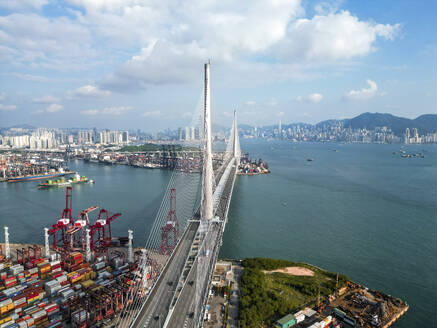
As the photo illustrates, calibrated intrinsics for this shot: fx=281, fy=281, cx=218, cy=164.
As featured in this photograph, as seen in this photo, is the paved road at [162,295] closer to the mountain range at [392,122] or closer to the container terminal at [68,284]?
the container terminal at [68,284]

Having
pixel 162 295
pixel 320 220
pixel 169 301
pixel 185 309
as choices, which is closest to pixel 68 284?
pixel 162 295

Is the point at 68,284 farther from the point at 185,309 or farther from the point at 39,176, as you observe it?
the point at 39,176

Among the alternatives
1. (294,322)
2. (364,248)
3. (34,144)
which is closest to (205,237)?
(294,322)

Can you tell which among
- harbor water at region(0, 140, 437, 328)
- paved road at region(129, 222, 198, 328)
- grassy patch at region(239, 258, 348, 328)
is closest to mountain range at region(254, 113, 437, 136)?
harbor water at region(0, 140, 437, 328)

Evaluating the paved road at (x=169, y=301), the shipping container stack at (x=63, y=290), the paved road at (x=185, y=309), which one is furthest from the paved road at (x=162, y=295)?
the shipping container stack at (x=63, y=290)

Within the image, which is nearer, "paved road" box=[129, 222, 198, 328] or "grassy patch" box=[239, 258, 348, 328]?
"paved road" box=[129, 222, 198, 328]

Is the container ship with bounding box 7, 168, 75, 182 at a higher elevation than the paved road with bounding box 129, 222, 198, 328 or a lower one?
higher

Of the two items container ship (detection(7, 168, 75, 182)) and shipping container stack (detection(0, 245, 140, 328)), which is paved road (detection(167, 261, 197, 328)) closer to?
shipping container stack (detection(0, 245, 140, 328))
